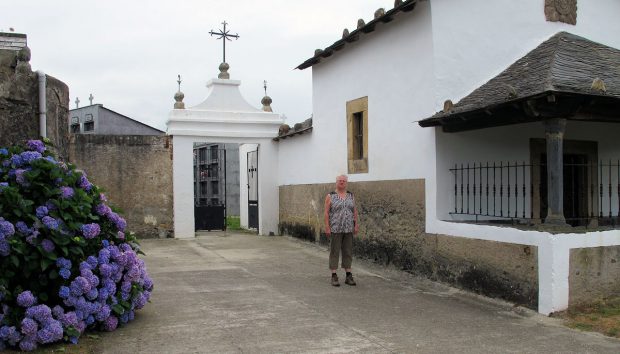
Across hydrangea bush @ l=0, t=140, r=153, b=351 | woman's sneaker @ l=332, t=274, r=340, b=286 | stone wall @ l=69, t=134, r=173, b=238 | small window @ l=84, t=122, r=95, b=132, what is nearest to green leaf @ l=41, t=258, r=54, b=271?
hydrangea bush @ l=0, t=140, r=153, b=351

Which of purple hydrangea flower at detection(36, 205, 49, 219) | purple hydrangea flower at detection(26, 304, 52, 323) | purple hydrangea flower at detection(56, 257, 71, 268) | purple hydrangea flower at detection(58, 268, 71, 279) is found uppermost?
purple hydrangea flower at detection(36, 205, 49, 219)

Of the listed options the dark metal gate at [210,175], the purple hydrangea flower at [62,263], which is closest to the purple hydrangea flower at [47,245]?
the purple hydrangea flower at [62,263]

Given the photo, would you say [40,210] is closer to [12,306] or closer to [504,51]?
[12,306]

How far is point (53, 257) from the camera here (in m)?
5.21

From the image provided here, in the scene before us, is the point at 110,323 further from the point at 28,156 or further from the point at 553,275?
the point at 553,275

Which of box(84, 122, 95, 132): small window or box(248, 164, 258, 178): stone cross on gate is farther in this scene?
box(84, 122, 95, 132): small window

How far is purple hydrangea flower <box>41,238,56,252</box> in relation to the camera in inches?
206

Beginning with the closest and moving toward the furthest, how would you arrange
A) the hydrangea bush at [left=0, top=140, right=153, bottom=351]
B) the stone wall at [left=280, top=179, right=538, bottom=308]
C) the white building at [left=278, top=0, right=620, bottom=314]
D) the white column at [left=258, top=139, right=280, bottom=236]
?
the hydrangea bush at [left=0, top=140, right=153, bottom=351], the white building at [left=278, top=0, right=620, bottom=314], the stone wall at [left=280, top=179, right=538, bottom=308], the white column at [left=258, top=139, right=280, bottom=236]

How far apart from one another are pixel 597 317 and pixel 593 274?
62 cm

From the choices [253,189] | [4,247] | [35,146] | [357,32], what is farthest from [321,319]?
[253,189]

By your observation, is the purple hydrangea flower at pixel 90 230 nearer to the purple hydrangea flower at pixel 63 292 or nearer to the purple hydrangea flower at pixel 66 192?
the purple hydrangea flower at pixel 66 192

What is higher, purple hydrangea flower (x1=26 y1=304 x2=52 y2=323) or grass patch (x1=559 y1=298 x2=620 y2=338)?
purple hydrangea flower (x1=26 y1=304 x2=52 y2=323)

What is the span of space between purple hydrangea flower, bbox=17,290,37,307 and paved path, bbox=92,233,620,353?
742mm

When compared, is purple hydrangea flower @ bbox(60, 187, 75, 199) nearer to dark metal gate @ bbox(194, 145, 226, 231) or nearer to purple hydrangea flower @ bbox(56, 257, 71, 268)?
purple hydrangea flower @ bbox(56, 257, 71, 268)
